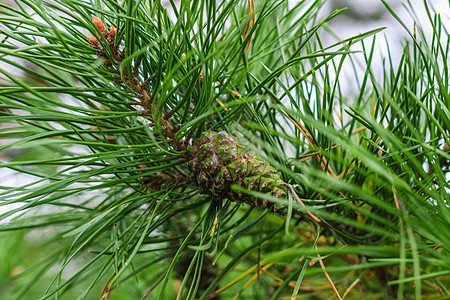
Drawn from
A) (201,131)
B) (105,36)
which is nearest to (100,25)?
(105,36)

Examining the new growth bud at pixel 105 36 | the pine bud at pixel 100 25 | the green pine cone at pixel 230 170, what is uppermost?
the pine bud at pixel 100 25

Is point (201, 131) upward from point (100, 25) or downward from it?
downward

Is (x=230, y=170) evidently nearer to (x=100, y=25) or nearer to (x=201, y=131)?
(x=201, y=131)

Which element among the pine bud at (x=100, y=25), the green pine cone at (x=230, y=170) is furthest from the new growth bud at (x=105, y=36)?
the green pine cone at (x=230, y=170)

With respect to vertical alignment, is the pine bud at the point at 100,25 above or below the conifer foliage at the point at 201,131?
above

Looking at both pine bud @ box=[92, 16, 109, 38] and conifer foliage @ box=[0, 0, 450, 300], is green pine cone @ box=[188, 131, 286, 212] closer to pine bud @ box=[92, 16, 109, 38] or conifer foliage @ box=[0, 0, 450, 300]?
conifer foliage @ box=[0, 0, 450, 300]

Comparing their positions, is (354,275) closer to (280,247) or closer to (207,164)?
(280,247)

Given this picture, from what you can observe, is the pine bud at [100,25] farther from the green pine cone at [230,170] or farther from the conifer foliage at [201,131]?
the green pine cone at [230,170]

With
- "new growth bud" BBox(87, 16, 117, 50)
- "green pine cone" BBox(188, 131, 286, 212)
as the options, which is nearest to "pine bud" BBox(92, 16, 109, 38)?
"new growth bud" BBox(87, 16, 117, 50)

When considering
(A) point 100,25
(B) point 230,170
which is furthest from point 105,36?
(B) point 230,170
